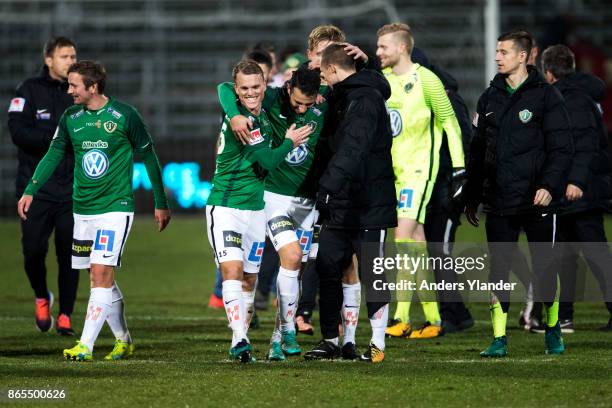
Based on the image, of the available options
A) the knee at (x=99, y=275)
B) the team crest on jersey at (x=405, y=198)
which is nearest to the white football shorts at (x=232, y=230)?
the knee at (x=99, y=275)

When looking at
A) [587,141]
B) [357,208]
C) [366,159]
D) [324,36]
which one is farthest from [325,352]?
[587,141]

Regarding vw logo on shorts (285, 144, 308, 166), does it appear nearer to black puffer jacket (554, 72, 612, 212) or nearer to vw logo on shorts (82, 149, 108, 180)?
vw logo on shorts (82, 149, 108, 180)

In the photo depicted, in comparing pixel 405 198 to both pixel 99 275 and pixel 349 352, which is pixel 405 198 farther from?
pixel 99 275

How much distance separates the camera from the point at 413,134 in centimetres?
915

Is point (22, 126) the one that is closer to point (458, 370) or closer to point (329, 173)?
point (329, 173)

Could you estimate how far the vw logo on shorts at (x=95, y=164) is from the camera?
24.9 feet

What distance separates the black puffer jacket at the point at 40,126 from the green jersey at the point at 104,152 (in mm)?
1774

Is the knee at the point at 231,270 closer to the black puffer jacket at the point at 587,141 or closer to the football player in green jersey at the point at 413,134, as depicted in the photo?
the football player in green jersey at the point at 413,134

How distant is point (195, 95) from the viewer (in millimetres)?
24359

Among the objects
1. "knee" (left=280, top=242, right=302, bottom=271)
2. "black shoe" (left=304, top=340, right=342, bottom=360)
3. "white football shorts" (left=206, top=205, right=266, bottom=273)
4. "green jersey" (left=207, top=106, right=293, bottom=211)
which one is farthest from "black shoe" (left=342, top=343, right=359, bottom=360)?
"green jersey" (left=207, top=106, right=293, bottom=211)

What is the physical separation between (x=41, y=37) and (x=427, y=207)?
16070 millimetres

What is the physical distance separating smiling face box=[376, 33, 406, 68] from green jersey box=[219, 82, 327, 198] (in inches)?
66.8

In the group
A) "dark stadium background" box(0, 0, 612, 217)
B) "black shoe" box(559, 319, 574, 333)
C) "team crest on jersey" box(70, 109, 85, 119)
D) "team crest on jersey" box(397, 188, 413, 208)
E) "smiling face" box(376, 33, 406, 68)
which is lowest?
"black shoe" box(559, 319, 574, 333)

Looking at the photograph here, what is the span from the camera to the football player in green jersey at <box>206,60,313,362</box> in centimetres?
708
